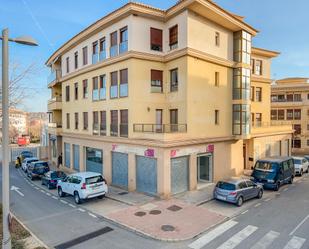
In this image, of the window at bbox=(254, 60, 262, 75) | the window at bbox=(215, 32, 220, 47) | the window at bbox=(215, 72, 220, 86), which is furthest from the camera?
the window at bbox=(254, 60, 262, 75)

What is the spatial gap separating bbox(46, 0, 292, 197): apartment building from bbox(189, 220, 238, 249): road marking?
4.90 m

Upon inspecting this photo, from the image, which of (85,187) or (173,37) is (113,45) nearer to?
(173,37)

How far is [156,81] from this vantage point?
19.1m

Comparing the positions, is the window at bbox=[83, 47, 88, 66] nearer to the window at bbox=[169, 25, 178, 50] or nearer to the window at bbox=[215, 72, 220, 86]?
the window at bbox=[169, 25, 178, 50]

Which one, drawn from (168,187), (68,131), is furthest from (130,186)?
(68,131)

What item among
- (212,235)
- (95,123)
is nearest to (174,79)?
(95,123)

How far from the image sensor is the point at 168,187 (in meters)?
15.8

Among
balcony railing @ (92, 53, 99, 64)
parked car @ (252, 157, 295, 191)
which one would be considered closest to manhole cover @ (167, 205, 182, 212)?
parked car @ (252, 157, 295, 191)

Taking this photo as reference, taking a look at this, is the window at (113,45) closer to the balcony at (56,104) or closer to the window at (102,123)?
the window at (102,123)

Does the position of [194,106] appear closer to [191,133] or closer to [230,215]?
[191,133]

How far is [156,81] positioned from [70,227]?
12.0 m

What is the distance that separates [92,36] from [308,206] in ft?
69.5

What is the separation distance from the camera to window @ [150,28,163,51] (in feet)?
60.8

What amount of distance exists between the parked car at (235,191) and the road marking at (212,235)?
7.12 ft
